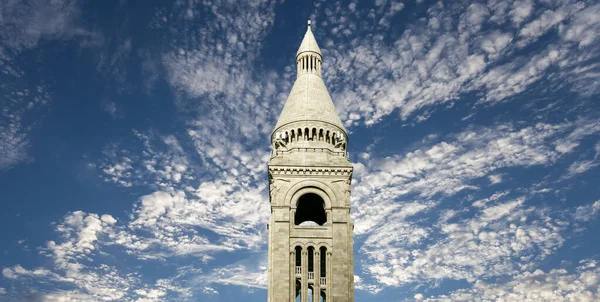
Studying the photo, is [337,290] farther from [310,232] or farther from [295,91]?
[295,91]

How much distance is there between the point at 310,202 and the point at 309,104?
8.48m

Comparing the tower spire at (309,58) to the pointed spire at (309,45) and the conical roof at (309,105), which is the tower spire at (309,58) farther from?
the conical roof at (309,105)

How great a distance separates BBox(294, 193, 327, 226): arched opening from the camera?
55688 mm

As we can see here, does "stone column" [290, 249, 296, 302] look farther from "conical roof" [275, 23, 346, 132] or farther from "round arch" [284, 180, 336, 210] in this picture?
"conical roof" [275, 23, 346, 132]

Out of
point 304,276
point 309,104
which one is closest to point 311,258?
point 304,276

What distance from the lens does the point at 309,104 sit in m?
58.4

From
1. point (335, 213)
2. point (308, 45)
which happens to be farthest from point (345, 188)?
point (308, 45)

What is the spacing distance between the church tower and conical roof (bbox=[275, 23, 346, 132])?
9 centimetres

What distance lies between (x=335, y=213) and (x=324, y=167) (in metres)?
3.89

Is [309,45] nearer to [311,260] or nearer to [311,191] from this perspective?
[311,191]

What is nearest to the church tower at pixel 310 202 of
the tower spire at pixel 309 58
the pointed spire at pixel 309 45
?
the tower spire at pixel 309 58

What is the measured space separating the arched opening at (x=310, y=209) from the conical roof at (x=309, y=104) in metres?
6.66

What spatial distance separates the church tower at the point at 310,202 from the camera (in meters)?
51.6

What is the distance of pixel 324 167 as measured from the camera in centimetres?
5469
